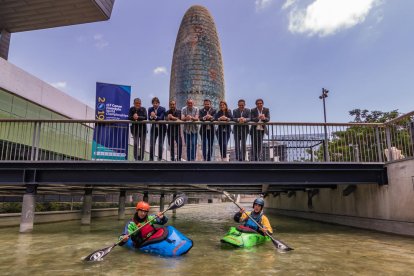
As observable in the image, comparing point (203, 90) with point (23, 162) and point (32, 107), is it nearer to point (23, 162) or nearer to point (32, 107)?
point (32, 107)

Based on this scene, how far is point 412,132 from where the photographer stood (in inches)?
418

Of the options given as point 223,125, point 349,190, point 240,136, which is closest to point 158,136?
point 223,125

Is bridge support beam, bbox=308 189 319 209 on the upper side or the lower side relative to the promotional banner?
lower

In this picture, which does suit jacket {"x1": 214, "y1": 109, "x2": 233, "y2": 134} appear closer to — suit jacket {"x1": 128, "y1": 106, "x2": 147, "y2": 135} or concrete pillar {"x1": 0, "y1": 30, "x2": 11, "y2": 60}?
suit jacket {"x1": 128, "y1": 106, "x2": 147, "y2": 135}

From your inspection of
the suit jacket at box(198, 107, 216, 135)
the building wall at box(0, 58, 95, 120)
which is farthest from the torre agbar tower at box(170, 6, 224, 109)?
the suit jacket at box(198, 107, 216, 135)

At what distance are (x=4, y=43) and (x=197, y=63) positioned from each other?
69.7 meters

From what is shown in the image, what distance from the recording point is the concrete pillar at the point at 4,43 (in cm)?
2400

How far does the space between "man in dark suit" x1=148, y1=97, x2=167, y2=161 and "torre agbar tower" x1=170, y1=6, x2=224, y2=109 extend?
7514 centimetres

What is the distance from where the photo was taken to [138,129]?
1202 cm

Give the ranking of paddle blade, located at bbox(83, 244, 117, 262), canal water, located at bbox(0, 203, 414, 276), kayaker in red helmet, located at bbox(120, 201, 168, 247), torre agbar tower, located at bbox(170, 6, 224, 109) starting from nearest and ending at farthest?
1. canal water, located at bbox(0, 203, 414, 276)
2. paddle blade, located at bbox(83, 244, 117, 262)
3. kayaker in red helmet, located at bbox(120, 201, 168, 247)
4. torre agbar tower, located at bbox(170, 6, 224, 109)

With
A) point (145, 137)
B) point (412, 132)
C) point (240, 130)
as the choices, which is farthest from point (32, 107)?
point (412, 132)

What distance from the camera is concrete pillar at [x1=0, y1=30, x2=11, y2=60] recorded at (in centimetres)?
2400

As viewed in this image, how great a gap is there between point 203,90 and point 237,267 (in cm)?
8551

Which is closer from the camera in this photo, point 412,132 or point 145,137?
point 412,132
